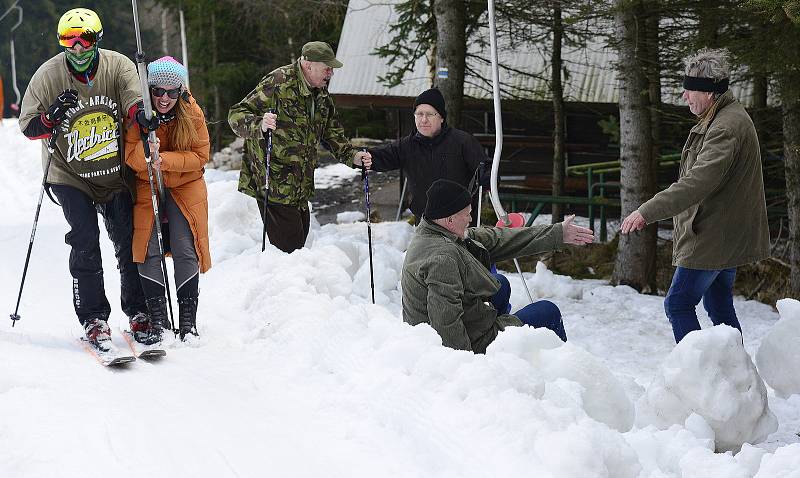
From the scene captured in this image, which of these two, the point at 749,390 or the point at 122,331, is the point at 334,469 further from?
the point at 122,331

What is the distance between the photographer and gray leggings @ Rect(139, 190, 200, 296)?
635cm

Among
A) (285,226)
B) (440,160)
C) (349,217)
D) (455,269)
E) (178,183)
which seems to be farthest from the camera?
(349,217)

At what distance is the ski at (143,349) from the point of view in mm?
5805

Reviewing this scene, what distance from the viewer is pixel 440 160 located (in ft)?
23.9

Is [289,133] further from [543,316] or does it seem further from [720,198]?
[720,198]

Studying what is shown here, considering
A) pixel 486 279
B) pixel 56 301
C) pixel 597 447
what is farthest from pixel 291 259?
pixel 597 447

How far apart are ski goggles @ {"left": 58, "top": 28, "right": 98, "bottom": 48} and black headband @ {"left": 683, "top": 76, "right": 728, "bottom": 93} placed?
356 cm

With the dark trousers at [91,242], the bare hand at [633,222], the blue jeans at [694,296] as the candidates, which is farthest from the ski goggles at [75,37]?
the blue jeans at [694,296]

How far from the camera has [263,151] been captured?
759cm

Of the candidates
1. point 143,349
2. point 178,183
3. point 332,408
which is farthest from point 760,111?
point 332,408

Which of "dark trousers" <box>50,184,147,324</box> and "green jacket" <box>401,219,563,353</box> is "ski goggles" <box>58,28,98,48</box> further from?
"green jacket" <box>401,219,563,353</box>

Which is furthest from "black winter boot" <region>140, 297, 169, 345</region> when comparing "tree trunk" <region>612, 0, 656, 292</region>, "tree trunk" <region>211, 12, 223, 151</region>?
"tree trunk" <region>211, 12, 223, 151</region>

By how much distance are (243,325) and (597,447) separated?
3.63 metres

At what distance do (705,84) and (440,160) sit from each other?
220 cm
